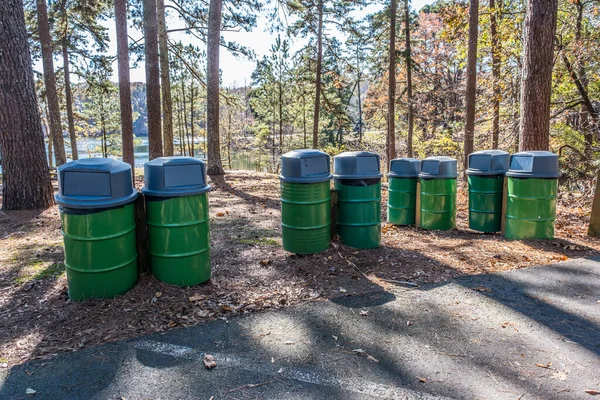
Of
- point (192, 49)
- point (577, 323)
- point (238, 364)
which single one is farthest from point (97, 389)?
point (192, 49)

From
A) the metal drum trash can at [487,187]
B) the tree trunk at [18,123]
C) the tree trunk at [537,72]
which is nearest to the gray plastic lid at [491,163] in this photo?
the metal drum trash can at [487,187]

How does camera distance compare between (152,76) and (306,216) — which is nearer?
(306,216)

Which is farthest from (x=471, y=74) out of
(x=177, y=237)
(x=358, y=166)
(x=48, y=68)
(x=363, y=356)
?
(x=48, y=68)

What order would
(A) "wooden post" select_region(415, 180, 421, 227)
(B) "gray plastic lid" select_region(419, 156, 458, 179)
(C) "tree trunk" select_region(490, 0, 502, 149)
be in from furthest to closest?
1. (C) "tree trunk" select_region(490, 0, 502, 149)
2. (A) "wooden post" select_region(415, 180, 421, 227)
3. (B) "gray plastic lid" select_region(419, 156, 458, 179)

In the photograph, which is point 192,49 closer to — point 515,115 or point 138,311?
point 515,115

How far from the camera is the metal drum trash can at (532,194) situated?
5.15 meters

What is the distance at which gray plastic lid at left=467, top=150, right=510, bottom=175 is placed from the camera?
19.0 feet

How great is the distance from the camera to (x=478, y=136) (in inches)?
533

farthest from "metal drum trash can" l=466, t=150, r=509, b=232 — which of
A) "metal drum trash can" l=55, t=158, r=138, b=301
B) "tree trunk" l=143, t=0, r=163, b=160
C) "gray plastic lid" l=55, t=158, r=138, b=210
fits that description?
"tree trunk" l=143, t=0, r=163, b=160

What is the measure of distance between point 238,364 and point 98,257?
1.56 meters

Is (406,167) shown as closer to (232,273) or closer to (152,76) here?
(232,273)

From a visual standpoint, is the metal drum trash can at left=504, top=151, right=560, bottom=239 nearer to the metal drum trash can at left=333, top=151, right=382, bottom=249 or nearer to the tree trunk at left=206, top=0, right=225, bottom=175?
the metal drum trash can at left=333, top=151, right=382, bottom=249

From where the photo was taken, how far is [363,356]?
2.73m

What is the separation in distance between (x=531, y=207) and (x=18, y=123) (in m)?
7.99
